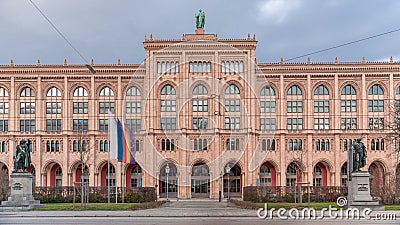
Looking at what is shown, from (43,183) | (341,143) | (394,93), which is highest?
(394,93)

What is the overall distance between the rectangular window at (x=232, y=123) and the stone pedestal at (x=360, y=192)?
33.8 metres

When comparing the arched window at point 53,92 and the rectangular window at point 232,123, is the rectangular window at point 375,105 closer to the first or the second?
the rectangular window at point 232,123

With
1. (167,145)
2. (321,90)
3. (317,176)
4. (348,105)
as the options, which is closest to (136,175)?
(167,145)

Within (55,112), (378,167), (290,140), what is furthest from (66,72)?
(378,167)

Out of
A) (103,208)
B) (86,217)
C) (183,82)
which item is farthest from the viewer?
(183,82)

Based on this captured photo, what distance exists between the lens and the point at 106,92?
71.5 metres

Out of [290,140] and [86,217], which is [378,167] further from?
[86,217]

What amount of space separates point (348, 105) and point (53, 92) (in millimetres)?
36713

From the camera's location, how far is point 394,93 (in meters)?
70.2

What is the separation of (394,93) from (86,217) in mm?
51152

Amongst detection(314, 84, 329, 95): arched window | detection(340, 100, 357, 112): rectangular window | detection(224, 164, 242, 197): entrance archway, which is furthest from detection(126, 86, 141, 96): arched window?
detection(340, 100, 357, 112): rectangular window

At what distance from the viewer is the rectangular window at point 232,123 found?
70037 millimetres

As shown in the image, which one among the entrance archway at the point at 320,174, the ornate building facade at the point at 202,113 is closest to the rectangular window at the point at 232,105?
the ornate building facade at the point at 202,113

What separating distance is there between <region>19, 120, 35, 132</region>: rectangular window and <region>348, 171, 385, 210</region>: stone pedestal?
46.2 meters
